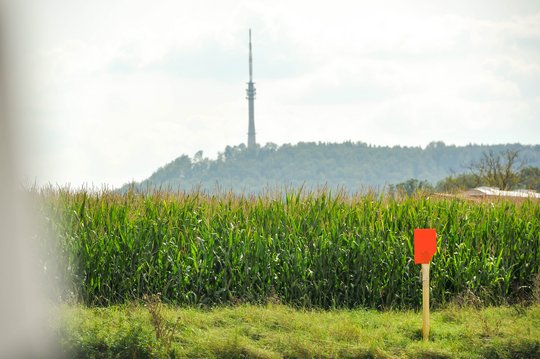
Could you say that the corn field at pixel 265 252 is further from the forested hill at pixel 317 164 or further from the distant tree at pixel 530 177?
the forested hill at pixel 317 164

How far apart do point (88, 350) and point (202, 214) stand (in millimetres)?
3982

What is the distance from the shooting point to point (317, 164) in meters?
80.6

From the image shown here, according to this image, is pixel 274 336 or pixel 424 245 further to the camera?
pixel 424 245

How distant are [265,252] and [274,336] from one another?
9.39ft

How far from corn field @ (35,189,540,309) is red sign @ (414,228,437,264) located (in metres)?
2.20

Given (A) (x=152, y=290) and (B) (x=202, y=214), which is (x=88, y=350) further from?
(B) (x=202, y=214)

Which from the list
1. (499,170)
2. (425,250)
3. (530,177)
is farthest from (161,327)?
(530,177)

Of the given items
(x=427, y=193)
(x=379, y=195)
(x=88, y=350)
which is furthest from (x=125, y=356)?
(x=427, y=193)

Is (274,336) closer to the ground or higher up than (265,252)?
closer to the ground

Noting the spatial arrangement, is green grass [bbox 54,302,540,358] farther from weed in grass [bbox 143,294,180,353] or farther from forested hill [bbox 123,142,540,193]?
forested hill [bbox 123,142,540,193]

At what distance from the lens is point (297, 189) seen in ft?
43.0

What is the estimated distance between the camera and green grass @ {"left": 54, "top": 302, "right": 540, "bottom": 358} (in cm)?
859

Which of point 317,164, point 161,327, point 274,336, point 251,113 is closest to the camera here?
point 161,327

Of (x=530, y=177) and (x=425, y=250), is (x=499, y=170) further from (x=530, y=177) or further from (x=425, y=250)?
(x=425, y=250)
